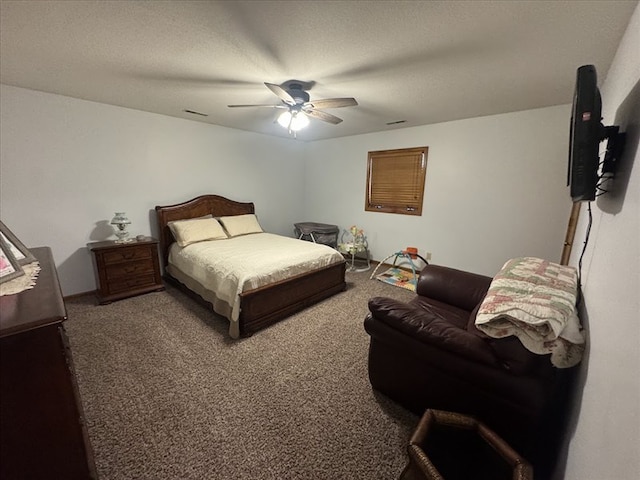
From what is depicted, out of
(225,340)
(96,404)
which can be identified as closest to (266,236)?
A: (225,340)

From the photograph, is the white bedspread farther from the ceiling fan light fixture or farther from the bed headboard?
the ceiling fan light fixture

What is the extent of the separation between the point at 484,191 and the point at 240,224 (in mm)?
3371

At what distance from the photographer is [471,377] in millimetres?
1192

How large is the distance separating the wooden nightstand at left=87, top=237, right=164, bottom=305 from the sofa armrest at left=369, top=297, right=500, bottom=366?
2.83 meters

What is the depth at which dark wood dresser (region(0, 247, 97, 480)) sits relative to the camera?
742 mm

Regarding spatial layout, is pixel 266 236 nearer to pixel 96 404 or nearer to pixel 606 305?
pixel 96 404

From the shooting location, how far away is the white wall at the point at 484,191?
2.78 meters

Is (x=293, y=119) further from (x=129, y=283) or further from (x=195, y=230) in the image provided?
(x=129, y=283)

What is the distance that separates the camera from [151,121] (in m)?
3.23

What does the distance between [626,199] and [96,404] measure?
9.27 feet

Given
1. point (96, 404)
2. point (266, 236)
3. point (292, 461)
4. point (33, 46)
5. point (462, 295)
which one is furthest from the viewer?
point (266, 236)

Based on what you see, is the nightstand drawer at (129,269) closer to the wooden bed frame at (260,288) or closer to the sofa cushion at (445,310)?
the wooden bed frame at (260,288)

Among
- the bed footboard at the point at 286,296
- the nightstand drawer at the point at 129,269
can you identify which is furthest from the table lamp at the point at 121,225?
the bed footboard at the point at 286,296

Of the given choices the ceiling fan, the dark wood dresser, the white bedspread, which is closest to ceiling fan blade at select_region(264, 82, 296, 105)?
the ceiling fan
